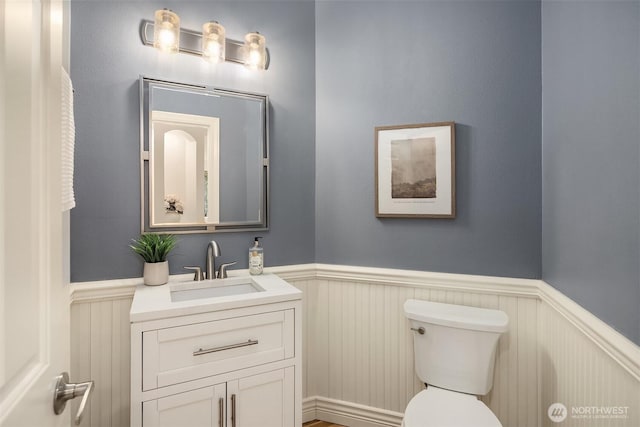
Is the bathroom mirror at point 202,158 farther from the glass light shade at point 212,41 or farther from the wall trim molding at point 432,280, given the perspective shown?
the wall trim molding at point 432,280

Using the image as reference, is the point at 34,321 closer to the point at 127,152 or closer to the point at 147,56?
the point at 127,152

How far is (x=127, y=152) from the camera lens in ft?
5.27

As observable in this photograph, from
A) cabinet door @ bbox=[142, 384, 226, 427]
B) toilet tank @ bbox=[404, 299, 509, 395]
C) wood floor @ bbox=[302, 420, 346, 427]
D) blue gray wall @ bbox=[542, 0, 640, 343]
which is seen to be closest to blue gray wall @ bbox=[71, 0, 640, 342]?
blue gray wall @ bbox=[542, 0, 640, 343]

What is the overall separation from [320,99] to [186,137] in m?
0.80

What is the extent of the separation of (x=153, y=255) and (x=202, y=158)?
1.78 feet

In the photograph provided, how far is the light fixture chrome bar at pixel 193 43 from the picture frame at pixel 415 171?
2.77 feet

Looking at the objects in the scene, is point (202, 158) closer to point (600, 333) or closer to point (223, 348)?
point (223, 348)

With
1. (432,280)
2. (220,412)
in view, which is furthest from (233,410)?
(432,280)

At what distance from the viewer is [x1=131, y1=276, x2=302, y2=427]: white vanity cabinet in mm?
1217

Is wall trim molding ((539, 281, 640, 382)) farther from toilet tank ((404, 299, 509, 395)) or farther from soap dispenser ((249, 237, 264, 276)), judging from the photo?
soap dispenser ((249, 237, 264, 276))

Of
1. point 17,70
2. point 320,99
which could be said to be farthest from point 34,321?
point 320,99

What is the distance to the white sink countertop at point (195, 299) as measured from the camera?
4.09 ft

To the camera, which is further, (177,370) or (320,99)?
(320,99)

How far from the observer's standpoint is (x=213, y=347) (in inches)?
52.0
